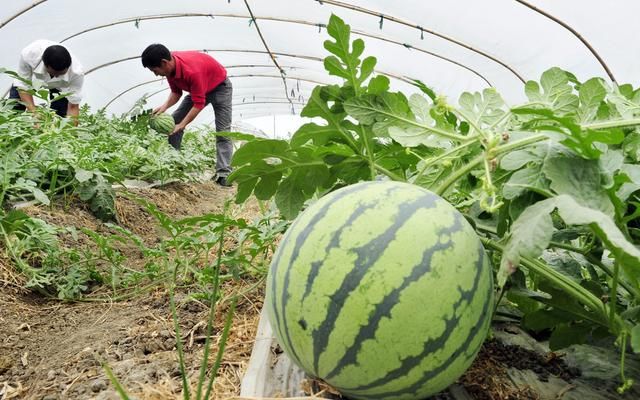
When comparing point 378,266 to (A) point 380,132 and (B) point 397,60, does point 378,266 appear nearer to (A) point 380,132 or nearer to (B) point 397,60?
(A) point 380,132

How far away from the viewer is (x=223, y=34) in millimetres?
10133

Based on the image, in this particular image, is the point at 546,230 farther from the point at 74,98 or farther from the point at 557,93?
the point at 74,98

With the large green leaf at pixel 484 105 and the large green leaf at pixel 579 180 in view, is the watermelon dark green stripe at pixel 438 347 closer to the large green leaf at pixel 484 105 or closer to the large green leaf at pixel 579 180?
the large green leaf at pixel 579 180

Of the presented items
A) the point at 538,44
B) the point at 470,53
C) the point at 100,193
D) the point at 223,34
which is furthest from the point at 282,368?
the point at 223,34

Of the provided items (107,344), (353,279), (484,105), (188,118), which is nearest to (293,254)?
(353,279)

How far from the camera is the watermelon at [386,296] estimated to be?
994 mm

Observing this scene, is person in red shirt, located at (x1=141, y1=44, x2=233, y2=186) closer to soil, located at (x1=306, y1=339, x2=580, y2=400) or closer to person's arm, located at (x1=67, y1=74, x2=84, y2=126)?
person's arm, located at (x1=67, y1=74, x2=84, y2=126)

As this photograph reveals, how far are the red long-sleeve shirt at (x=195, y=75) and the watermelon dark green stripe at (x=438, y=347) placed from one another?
20.6 feet

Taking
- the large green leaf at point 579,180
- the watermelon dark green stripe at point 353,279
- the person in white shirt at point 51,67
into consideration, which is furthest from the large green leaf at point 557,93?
the person in white shirt at point 51,67

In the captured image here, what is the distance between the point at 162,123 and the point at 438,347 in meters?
6.87

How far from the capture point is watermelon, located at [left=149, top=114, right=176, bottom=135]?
7359 millimetres

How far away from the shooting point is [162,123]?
7418mm

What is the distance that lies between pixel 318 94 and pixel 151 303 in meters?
1.30

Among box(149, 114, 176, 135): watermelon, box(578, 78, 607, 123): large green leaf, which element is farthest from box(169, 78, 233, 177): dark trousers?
box(578, 78, 607, 123): large green leaf
